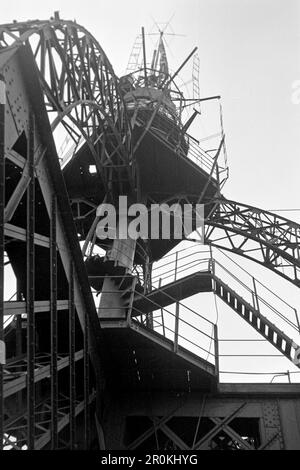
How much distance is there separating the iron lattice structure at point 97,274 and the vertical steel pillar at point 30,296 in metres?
0.02

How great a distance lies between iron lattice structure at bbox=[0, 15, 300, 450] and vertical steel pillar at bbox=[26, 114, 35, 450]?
0.02 metres

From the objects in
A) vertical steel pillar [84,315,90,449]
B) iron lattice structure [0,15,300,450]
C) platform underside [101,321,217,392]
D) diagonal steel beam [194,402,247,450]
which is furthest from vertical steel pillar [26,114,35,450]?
diagonal steel beam [194,402,247,450]

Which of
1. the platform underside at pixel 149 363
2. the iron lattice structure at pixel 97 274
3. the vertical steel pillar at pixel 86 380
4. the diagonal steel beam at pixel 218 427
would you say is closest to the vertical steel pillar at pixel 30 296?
the iron lattice structure at pixel 97 274

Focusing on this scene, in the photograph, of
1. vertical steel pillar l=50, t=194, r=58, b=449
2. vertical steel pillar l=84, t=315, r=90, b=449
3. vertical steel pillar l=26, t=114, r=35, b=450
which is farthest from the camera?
vertical steel pillar l=84, t=315, r=90, b=449

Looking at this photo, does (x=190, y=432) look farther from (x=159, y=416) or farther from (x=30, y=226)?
(x=30, y=226)

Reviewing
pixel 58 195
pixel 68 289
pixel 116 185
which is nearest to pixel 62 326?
pixel 68 289

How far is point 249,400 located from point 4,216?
31.2ft

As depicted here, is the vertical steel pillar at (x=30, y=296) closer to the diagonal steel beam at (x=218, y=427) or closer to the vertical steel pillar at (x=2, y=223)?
the vertical steel pillar at (x=2, y=223)

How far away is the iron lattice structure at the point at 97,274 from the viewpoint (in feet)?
29.1

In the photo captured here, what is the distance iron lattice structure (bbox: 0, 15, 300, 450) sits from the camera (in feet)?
29.1

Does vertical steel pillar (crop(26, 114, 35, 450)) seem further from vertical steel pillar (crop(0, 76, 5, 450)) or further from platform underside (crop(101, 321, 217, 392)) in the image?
platform underside (crop(101, 321, 217, 392))

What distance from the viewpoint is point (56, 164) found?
32.7ft

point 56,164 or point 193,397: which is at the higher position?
point 56,164

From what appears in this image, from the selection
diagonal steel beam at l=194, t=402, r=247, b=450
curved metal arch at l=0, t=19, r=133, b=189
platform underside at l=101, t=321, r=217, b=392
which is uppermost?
curved metal arch at l=0, t=19, r=133, b=189
